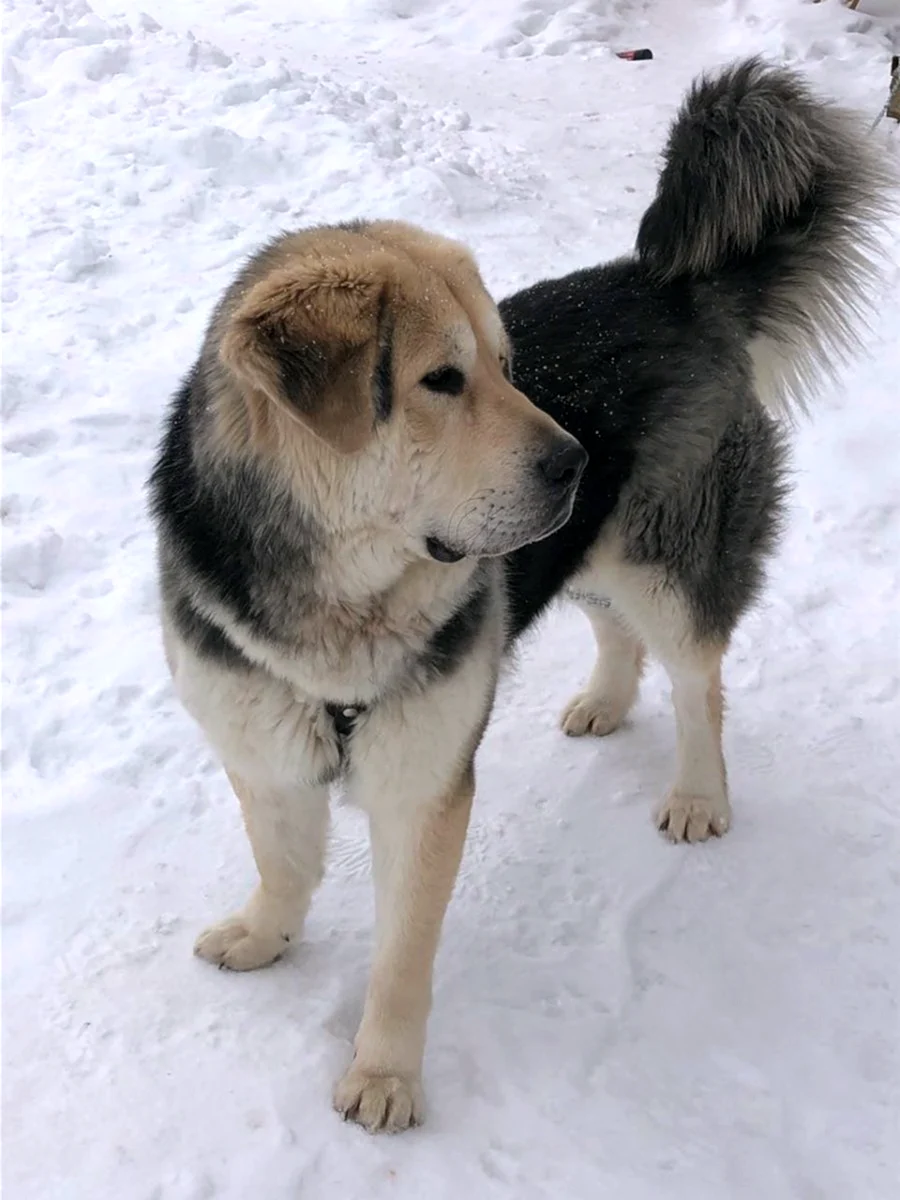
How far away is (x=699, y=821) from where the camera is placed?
3.57 m

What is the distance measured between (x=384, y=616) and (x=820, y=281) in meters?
1.93

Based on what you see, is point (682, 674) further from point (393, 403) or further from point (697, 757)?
point (393, 403)

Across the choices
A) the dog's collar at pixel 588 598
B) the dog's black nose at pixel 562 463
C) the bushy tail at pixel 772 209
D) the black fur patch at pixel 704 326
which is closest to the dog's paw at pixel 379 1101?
the black fur patch at pixel 704 326

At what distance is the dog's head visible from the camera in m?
2.16

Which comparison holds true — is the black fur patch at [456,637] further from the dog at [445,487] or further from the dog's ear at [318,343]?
the dog's ear at [318,343]

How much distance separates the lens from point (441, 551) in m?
2.36

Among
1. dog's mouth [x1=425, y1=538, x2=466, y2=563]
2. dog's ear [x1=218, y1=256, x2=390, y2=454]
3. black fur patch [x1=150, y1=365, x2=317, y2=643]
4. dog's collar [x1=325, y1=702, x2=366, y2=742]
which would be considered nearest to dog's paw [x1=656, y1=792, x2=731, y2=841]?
dog's collar [x1=325, y1=702, x2=366, y2=742]

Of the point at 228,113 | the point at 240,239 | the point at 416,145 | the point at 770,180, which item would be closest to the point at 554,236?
the point at 416,145

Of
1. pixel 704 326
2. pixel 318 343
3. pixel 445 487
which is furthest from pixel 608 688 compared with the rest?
pixel 318 343

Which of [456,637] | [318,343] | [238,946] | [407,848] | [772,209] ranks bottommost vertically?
[238,946]

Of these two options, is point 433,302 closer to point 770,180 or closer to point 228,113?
point 770,180

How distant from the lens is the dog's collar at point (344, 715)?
8.10 ft

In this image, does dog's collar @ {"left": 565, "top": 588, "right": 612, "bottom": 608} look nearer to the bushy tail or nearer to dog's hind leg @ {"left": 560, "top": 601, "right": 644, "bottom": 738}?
dog's hind leg @ {"left": 560, "top": 601, "right": 644, "bottom": 738}

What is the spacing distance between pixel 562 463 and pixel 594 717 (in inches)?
71.8
